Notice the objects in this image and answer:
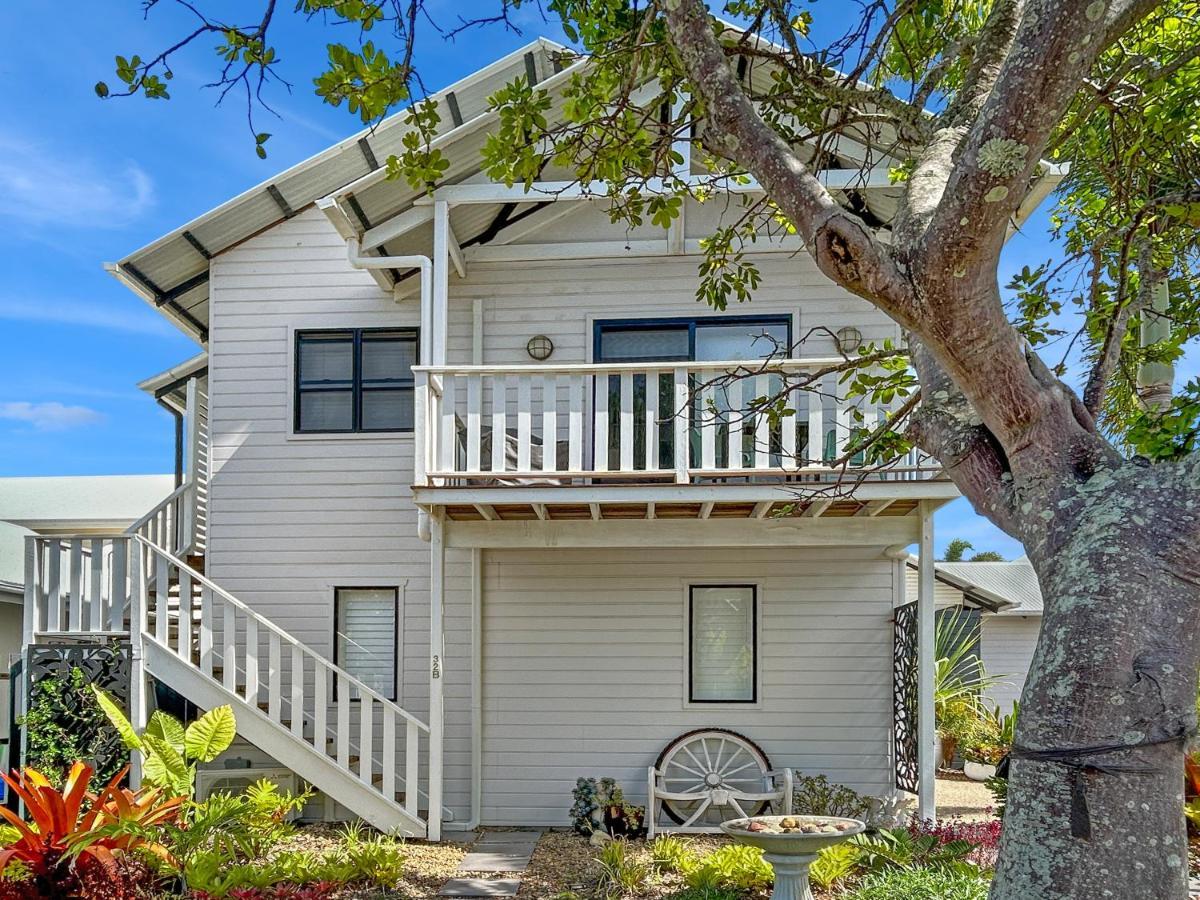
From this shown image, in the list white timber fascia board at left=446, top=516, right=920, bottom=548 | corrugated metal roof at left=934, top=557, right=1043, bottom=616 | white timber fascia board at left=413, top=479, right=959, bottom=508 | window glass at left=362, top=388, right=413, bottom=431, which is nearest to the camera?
white timber fascia board at left=413, top=479, right=959, bottom=508

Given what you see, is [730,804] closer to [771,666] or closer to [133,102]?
[771,666]

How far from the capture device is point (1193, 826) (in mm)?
9570

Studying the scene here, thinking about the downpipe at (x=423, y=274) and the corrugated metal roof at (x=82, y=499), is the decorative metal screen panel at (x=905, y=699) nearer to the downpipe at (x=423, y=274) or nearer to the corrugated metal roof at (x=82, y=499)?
the downpipe at (x=423, y=274)

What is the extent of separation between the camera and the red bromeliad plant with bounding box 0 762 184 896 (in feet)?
24.1

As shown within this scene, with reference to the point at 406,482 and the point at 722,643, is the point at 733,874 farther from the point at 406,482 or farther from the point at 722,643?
the point at 406,482

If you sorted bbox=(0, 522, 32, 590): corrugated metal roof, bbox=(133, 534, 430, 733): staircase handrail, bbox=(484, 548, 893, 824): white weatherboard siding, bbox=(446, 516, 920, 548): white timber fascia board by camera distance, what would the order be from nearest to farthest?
bbox=(133, 534, 430, 733): staircase handrail → bbox=(446, 516, 920, 548): white timber fascia board → bbox=(484, 548, 893, 824): white weatherboard siding → bbox=(0, 522, 32, 590): corrugated metal roof

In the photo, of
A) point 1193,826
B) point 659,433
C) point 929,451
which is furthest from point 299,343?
point 1193,826

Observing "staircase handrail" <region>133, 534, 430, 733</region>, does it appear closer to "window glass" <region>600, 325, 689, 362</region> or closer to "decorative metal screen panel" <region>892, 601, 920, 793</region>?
"window glass" <region>600, 325, 689, 362</region>

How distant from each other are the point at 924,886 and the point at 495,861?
3.65 metres

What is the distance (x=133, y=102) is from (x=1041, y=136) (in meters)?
3.86

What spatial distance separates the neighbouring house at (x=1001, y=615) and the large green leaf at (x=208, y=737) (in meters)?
12.6

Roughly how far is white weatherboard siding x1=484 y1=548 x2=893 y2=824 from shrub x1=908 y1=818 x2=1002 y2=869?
63.4 inches

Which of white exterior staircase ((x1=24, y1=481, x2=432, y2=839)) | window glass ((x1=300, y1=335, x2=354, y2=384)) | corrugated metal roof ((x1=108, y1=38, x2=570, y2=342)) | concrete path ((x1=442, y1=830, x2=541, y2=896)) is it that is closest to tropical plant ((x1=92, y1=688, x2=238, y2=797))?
white exterior staircase ((x1=24, y1=481, x2=432, y2=839))

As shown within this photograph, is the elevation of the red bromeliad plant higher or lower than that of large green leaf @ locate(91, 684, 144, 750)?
lower
